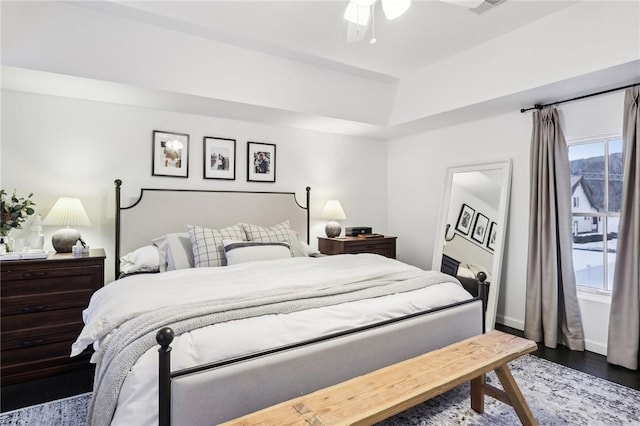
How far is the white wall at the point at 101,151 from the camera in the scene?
3014 millimetres

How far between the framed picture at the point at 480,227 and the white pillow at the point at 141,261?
3372mm

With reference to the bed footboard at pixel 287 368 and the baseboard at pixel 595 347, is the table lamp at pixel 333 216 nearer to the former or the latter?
the bed footboard at pixel 287 368

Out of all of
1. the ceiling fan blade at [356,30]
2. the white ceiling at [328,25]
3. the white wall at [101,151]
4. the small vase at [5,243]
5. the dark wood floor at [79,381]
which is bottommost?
the dark wood floor at [79,381]

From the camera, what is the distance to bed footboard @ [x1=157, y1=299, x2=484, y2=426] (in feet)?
4.44

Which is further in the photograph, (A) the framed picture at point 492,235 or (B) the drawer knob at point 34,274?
(A) the framed picture at point 492,235

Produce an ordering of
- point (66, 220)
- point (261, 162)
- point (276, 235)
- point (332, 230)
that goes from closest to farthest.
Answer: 1. point (66, 220)
2. point (276, 235)
3. point (261, 162)
4. point (332, 230)

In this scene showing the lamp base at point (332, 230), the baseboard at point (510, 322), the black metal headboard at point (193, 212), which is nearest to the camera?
the black metal headboard at point (193, 212)

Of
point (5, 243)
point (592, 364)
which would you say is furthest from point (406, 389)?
point (5, 243)

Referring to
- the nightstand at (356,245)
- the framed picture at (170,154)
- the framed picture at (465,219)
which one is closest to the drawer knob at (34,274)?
the framed picture at (170,154)

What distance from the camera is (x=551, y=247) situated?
3238 millimetres

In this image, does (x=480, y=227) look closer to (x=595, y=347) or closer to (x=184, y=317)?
(x=595, y=347)

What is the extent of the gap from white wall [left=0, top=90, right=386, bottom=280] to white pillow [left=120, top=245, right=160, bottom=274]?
0.45 meters

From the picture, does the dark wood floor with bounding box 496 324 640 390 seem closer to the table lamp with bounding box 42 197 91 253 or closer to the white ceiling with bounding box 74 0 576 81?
the white ceiling with bounding box 74 0 576 81

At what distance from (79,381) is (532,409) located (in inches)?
124
